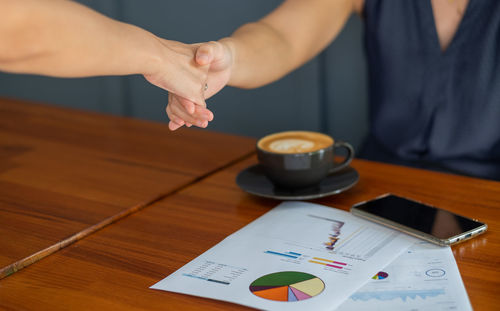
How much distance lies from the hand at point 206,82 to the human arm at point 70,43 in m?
0.09

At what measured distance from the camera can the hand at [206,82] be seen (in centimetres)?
100

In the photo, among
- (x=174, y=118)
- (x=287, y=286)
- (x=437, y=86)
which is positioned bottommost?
(x=287, y=286)

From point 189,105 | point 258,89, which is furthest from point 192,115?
point 258,89

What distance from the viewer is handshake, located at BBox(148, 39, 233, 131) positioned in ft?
3.06

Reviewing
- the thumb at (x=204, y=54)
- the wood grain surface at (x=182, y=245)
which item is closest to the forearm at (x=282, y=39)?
the thumb at (x=204, y=54)

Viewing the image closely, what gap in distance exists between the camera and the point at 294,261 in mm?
776

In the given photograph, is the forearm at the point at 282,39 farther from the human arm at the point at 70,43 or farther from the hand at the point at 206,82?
the human arm at the point at 70,43

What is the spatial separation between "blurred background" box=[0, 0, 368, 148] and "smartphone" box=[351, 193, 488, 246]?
0.94 meters

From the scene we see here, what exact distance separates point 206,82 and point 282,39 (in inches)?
12.1

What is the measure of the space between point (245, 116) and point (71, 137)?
81cm

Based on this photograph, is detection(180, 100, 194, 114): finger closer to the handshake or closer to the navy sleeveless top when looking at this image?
the handshake

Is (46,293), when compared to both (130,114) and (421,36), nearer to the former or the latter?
(421,36)

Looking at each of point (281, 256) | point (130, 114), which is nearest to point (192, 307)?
point (281, 256)

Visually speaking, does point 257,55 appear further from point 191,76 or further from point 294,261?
point 294,261
